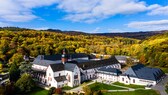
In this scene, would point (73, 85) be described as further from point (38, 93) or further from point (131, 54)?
point (131, 54)

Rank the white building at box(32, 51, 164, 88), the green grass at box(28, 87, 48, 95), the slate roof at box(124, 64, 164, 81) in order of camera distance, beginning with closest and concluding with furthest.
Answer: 1. the green grass at box(28, 87, 48, 95)
2. the slate roof at box(124, 64, 164, 81)
3. the white building at box(32, 51, 164, 88)

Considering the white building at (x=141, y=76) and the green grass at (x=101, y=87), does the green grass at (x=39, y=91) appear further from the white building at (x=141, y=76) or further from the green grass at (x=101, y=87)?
the white building at (x=141, y=76)

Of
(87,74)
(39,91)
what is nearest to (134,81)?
(87,74)

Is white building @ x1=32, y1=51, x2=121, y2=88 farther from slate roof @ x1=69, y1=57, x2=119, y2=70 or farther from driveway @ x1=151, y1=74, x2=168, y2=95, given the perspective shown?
driveway @ x1=151, y1=74, x2=168, y2=95

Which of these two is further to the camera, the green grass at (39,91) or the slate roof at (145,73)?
the slate roof at (145,73)

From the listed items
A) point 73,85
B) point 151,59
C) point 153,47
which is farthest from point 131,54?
point 73,85

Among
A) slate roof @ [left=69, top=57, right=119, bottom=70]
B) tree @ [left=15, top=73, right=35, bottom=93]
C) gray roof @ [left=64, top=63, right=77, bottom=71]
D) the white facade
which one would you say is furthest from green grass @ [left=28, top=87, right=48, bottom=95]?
the white facade

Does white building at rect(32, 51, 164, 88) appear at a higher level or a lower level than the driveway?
higher

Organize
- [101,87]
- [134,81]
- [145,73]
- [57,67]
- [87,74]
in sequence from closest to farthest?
[101,87] < [145,73] < [134,81] < [57,67] < [87,74]

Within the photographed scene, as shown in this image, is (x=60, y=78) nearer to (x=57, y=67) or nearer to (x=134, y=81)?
(x=57, y=67)

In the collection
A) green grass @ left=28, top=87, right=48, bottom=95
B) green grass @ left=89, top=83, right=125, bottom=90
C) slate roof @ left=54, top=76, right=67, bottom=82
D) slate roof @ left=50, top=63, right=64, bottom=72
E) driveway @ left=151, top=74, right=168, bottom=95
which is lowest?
green grass @ left=28, top=87, right=48, bottom=95

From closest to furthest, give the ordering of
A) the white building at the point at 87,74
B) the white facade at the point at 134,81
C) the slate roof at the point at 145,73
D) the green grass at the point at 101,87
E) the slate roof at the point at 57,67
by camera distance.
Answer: the green grass at the point at 101,87 → the white facade at the point at 134,81 → the slate roof at the point at 145,73 → the white building at the point at 87,74 → the slate roof at the point at 57,67

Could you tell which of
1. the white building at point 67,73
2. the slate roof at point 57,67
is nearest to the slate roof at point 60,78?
the white building at point 67,73
